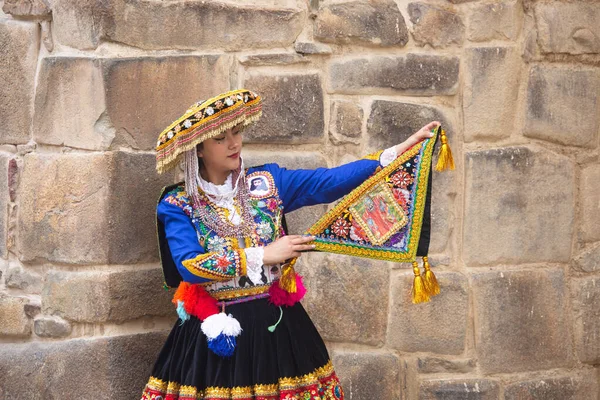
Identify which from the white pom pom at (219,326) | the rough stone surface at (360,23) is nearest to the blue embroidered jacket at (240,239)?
the white pom pom at (219,326)

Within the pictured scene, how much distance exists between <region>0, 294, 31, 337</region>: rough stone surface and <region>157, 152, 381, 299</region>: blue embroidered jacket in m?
0.77

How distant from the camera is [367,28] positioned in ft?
12.9

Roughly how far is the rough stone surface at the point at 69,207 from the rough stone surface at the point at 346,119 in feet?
3.15

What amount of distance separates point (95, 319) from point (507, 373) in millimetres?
1752

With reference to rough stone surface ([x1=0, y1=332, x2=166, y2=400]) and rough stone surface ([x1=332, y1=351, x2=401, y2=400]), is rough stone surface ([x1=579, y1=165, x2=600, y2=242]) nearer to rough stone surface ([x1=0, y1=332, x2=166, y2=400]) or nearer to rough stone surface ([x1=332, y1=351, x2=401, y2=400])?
rough stone surface ([x1=332, y1=351, x2=401, y2=400])

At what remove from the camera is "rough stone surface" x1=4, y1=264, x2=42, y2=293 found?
3881 mm

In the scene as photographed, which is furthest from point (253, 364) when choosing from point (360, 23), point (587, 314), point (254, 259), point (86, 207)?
point (587, 314)

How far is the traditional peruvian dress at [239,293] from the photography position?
328 centimetres

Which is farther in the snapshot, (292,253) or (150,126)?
(150,126)

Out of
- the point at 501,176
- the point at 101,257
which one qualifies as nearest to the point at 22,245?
the point at 101,257

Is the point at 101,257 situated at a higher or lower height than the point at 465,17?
lower

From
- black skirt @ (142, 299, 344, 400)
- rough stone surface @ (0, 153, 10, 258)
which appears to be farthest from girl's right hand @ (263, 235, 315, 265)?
rough stone surface @ (0, 153, 10, 258)

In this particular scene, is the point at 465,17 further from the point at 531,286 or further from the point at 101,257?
the point at 101,257

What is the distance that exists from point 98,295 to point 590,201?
6.90 feet
